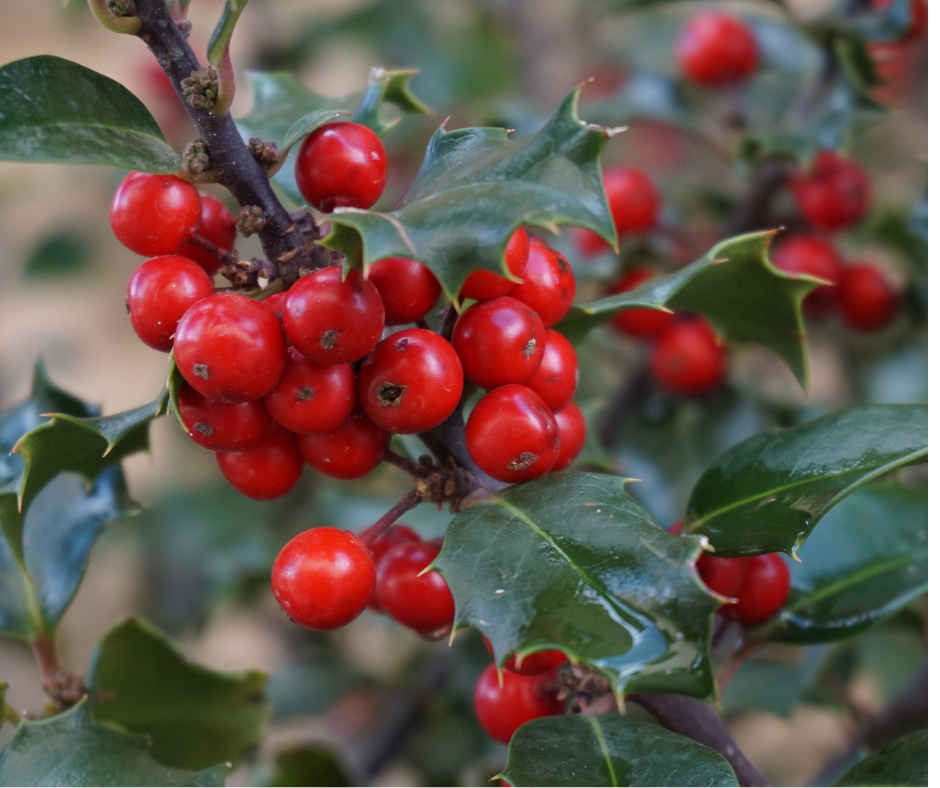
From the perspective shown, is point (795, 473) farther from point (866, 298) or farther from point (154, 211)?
point (866, 298)

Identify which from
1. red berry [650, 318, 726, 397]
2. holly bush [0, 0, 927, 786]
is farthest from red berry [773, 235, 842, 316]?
red berry [650, 318, 726, 397]

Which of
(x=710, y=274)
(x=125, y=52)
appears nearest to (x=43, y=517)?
(x=710, y=274)

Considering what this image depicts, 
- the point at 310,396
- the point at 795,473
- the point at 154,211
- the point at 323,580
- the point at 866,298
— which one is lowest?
the point at 866,298

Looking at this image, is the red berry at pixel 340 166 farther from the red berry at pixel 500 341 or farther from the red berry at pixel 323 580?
the red berry at pixel 323 580

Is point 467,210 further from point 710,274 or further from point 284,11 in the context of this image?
point 284,11

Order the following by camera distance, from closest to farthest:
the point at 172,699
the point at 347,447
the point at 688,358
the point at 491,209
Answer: the point at 491,209 → the point at 347,447 → the point at 172,699 → the point at 688,358

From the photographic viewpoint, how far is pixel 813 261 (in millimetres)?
Result: 1279

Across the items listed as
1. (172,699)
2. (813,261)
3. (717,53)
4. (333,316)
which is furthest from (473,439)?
(717,53)

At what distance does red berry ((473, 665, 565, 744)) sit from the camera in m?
0.72

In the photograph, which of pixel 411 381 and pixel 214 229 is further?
pixel 214 229

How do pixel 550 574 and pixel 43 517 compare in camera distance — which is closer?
pixel 550 574

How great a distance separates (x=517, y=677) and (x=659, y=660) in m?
0.22

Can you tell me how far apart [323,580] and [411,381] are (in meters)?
0.15

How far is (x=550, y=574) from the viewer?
565 mm
